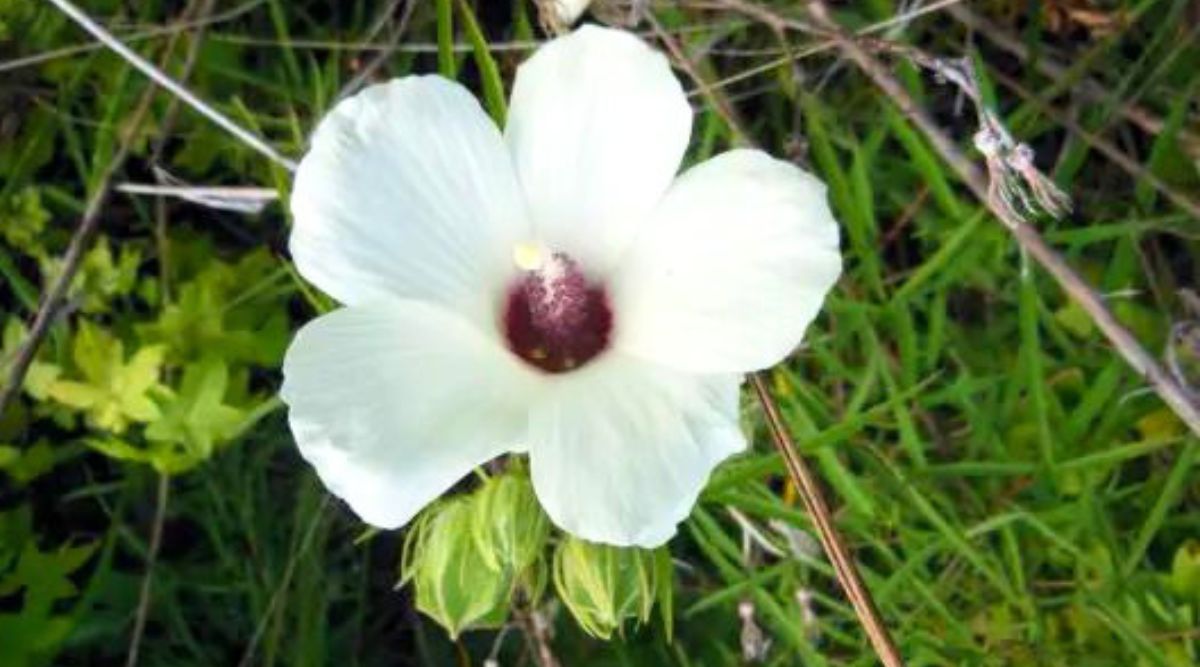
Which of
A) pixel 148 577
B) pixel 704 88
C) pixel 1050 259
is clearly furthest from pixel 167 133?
pixel 1050 259

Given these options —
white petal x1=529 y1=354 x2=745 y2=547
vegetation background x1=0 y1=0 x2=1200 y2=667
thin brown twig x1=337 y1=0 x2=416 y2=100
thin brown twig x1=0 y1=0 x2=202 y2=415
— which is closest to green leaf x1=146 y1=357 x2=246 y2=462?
vegetation background x1=0 y1=0 x2=1200 y2=667

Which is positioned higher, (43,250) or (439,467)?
(439,467)

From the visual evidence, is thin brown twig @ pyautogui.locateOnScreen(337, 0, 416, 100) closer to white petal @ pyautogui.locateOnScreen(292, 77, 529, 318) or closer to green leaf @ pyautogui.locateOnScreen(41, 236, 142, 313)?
green leaf @ pyautogui.locateOnScreen(41, 236, 142, 313)

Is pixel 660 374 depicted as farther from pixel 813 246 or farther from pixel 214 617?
pixel 214 617

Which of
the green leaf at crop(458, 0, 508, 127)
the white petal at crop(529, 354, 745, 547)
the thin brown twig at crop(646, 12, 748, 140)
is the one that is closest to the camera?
the white petal at crop(529, 354, 745, 547)

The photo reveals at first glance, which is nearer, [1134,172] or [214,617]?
[1134,172]

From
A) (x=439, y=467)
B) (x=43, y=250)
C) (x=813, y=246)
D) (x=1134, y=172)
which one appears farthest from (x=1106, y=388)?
(x=43, y=250)
